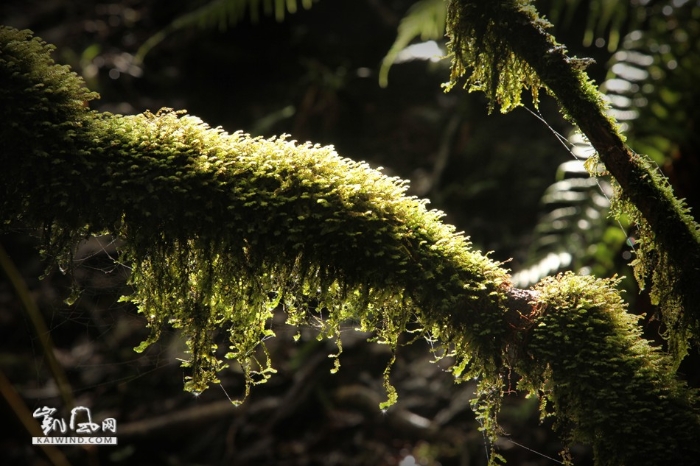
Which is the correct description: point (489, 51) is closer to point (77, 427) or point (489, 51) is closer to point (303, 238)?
point (303, 238)

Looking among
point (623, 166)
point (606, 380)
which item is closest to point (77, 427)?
point (606, 380)

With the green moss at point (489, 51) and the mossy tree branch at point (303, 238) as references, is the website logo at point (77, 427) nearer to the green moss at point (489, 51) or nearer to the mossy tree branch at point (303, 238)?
the mossy tree branch at point (303, 238)

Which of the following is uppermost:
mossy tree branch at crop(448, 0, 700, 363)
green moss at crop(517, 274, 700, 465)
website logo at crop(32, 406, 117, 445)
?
mossy tree branch at crop(448, 0, 700, 363)

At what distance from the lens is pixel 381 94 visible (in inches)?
206

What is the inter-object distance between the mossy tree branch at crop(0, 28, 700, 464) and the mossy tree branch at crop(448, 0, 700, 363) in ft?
0.37

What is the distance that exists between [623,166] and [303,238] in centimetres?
77

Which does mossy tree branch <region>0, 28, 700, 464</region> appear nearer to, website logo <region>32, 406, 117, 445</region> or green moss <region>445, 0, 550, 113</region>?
green moss <region>445, 0, 550, 113</region>

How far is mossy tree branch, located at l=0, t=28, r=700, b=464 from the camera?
1.14 metres

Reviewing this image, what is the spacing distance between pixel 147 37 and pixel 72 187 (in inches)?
208

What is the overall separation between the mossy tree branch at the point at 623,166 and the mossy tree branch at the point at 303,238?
11 cm

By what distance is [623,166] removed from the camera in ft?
3.77

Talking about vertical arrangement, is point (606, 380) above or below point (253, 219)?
below

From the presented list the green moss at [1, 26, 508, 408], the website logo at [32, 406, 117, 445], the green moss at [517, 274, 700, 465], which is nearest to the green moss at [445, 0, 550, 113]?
the green moss at [1, 26, 508, 408]

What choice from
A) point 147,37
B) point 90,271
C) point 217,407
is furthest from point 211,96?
point 90,271
